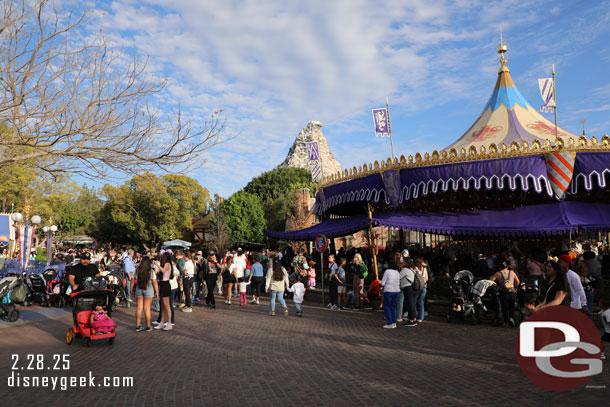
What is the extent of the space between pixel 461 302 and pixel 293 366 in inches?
243

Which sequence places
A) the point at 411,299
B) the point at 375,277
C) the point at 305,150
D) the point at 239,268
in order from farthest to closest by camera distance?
1. the point at 305,150
2. the point at 375,277
3. the point at 239,268
4. the point at 411,299

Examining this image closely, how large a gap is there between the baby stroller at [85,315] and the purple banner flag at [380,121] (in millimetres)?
14802

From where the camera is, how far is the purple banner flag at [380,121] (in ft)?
69.2

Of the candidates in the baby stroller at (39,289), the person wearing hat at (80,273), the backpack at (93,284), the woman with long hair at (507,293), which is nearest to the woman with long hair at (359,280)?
the woman with long hair at (507,293)

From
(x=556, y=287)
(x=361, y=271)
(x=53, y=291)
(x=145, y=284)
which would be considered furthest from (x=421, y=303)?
(x=53, y=291)

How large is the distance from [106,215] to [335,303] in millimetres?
44812

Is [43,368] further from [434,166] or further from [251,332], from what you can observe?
[434,166]

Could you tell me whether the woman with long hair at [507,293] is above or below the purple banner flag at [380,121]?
below

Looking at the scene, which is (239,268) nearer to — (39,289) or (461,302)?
(39,289)

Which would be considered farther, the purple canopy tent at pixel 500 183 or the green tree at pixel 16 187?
the green tree at pixel 16 187

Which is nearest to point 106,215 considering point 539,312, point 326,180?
point 326,180

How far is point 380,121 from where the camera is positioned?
21.2 metres

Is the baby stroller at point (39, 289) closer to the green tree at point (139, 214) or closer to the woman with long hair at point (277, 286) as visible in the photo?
the woman with long hair at point (277, 286)

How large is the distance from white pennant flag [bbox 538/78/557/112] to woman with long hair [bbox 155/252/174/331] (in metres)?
15.9
